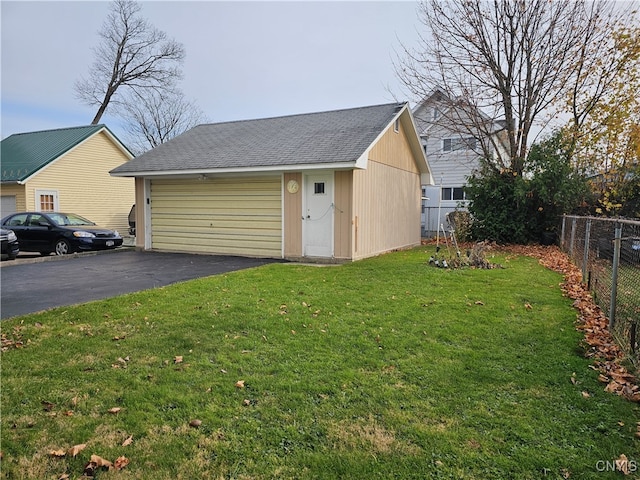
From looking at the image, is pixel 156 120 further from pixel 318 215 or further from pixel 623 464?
pixel 623 464

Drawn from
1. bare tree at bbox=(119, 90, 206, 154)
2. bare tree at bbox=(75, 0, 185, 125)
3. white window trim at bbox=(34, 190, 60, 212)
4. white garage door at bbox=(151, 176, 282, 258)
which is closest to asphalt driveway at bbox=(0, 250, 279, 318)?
white garage door at bbox=(151, 176, 282, 258)

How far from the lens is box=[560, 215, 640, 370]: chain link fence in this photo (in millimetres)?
4064

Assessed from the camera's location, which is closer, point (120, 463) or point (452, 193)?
point (120, 463)

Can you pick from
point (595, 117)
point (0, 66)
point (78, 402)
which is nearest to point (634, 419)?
point (78, 402)

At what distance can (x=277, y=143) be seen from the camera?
40.0 ft

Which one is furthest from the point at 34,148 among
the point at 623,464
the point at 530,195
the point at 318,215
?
the point at 623,464

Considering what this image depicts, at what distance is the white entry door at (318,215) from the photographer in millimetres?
10523

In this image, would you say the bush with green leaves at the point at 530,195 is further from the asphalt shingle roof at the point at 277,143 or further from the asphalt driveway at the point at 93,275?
the asphalt driveway at the point at 93,275

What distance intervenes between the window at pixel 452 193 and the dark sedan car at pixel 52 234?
1700 centimetres

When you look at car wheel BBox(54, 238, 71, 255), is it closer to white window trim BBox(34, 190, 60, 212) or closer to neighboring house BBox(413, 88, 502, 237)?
white window trim BBox(34, 190, 60, 212)

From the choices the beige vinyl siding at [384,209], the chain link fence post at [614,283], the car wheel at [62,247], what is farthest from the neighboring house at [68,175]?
the chain link fence post at [614,283]

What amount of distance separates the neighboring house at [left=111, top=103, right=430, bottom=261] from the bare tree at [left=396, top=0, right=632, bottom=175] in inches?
136

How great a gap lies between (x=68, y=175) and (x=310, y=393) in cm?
1977

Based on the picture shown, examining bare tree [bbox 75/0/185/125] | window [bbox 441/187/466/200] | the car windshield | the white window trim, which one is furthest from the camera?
bare tree [bbox 75/0/185/125]
